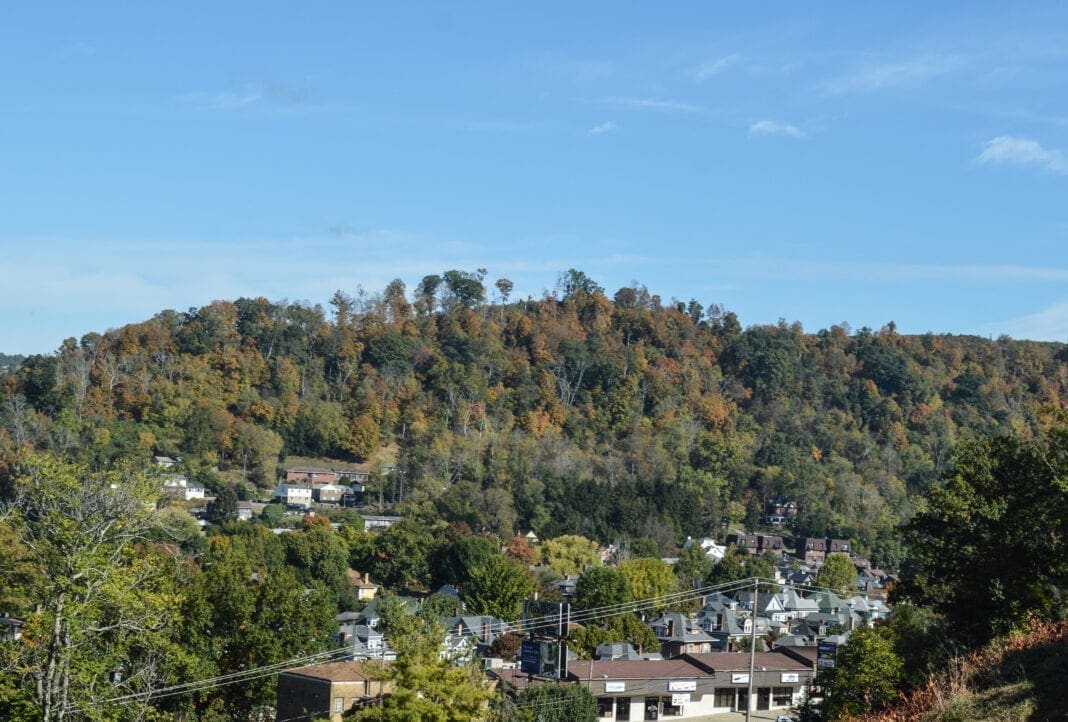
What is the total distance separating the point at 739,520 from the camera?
343 feet

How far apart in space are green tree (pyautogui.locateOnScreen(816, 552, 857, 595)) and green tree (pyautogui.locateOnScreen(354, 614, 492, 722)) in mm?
54079

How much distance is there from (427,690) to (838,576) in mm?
57132

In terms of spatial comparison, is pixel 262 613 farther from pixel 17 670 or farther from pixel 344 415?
pixel 344 415

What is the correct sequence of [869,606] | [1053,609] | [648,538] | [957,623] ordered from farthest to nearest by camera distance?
[648,538]
[869,606]
[957,623]
[1053,609]

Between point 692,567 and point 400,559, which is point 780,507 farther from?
point 400,559

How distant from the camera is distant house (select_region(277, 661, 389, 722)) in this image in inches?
1318

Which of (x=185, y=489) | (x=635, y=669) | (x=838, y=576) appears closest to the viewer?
(x=635, y=669)

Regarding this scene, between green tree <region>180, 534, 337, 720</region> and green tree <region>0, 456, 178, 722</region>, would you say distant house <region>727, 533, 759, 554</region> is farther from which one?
green tree <region>0, 456, 178, 722</region>

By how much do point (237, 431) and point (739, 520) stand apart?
44.7 meters

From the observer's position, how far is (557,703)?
120ft

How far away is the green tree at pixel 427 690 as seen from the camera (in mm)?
24844

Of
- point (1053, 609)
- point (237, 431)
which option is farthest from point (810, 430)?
point (1053, 609)

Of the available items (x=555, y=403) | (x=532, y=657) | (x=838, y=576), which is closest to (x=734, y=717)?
(x=532, y=657)

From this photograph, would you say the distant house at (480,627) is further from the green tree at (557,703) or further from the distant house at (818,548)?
the distant house at (818,548)
